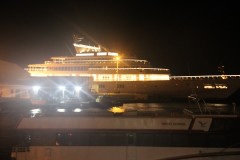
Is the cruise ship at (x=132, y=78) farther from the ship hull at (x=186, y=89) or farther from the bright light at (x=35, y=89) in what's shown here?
the bright light at (x=35, y=89)

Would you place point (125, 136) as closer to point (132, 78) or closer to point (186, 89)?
point (186, 89)

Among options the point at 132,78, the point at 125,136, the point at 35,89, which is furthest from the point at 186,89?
the point at 125,136

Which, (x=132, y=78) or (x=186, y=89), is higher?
(x=132, y=78)

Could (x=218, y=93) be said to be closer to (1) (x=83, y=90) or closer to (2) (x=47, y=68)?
(1) (x=83, y=90)

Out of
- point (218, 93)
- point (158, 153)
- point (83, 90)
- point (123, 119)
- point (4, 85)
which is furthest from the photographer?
point (218, 93)

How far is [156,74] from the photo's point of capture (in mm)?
52625

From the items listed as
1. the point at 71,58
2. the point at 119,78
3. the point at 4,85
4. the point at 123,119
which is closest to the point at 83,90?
the point at 4,85

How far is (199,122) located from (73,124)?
4.97m

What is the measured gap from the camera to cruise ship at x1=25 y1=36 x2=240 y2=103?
47.5 metres

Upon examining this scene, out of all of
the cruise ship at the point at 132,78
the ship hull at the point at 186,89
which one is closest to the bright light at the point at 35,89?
the cruise ship at the point at 132,78

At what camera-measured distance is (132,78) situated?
52.7 metres

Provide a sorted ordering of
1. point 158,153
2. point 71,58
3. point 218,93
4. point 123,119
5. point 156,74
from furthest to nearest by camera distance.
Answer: point 71,58
point 156,74
point 218,93
point 123,119
point 158,153

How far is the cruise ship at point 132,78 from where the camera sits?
4753 centimetres

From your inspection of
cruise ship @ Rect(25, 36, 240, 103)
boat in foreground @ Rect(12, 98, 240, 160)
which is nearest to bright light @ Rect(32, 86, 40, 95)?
cruise ship @ Rect(25, 36, 240, 103)
